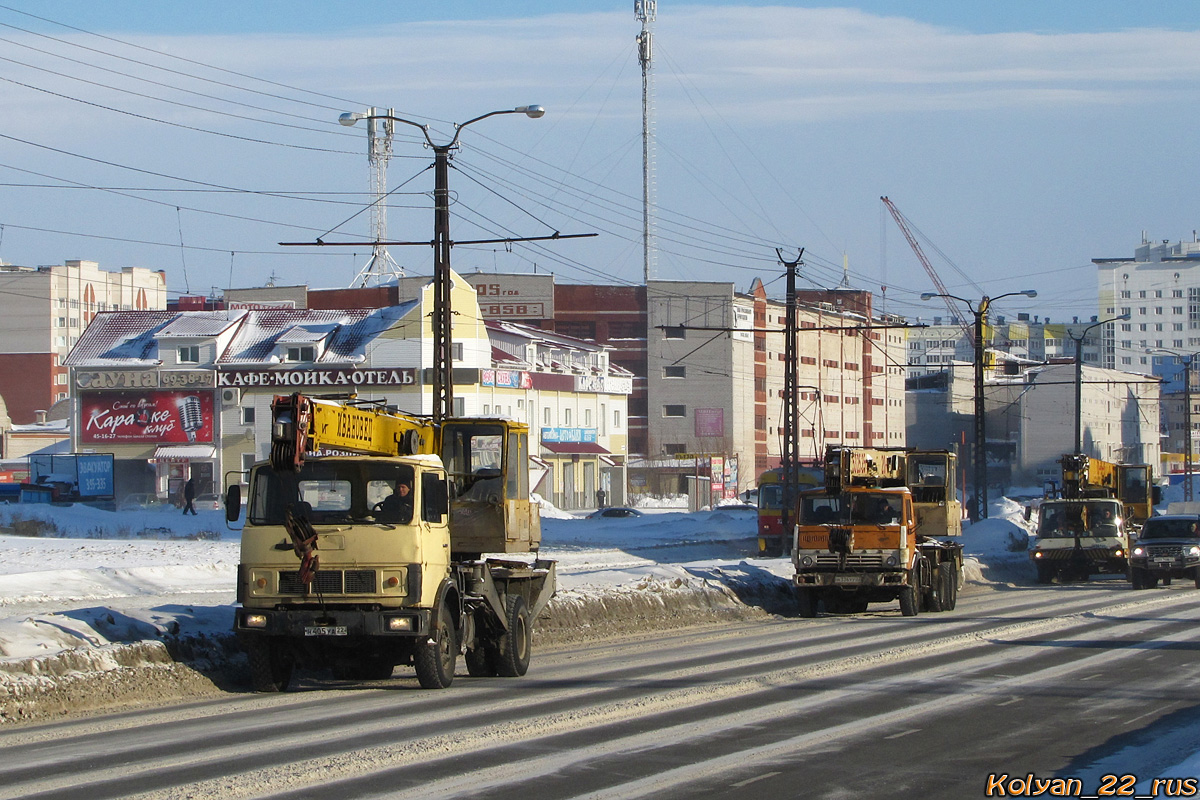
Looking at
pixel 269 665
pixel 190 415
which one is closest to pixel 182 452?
pixel 190 415

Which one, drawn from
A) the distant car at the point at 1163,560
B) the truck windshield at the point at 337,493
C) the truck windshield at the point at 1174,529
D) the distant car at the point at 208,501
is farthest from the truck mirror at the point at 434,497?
the distant car at the point at 208,501

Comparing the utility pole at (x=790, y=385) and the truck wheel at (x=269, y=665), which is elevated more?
the utility pole at (x=790, y=385)

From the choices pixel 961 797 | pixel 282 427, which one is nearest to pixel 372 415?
pixel 282 427

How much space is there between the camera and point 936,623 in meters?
24.9

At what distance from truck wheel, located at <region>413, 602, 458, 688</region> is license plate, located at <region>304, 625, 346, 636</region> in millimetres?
988

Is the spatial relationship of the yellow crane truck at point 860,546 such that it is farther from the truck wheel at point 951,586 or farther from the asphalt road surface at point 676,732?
the asphalt road surface at point 676,732

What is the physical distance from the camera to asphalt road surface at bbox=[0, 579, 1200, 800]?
9.89 meters

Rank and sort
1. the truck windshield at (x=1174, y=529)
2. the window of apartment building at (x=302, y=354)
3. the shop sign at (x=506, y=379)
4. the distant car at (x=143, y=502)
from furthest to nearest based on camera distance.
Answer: the shop sign at (x=506, y=379)
the window of apartment building at (x=302, y=354)
the distant car at (x=143, y=502)
the truck windshield at (x=1174, y=529)

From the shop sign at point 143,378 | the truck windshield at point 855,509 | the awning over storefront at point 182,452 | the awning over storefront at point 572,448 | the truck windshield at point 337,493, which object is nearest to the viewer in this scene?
the truck windshield at point 337,493

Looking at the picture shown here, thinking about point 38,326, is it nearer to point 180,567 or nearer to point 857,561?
point 180,567

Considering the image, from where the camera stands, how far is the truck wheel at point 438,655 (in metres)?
15.2

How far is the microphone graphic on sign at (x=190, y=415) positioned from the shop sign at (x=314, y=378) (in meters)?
1.76

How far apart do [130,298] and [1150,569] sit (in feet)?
467

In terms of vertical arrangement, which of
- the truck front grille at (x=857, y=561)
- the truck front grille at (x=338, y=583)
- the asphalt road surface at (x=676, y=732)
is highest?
the truck front grille at (x=338, y=583)
